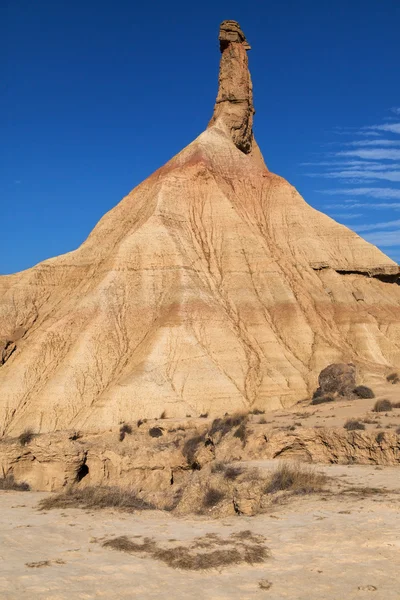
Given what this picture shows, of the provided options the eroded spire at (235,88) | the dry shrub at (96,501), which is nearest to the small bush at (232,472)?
the dry shrub at (96,501)

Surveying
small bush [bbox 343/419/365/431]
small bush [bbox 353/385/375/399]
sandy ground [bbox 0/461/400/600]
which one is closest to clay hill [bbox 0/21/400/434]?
small bush [bbox 353/385/375/399]

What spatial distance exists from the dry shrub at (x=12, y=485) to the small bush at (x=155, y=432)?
9.78 metres

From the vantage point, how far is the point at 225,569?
7.17 metres

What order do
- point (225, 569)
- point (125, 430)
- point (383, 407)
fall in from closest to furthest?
point (225, 569) → point (383, 407) → point (125, 430)

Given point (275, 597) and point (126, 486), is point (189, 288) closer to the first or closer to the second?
point (126, 486)

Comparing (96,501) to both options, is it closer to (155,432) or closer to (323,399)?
(155,432)

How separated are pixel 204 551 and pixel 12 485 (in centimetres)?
717

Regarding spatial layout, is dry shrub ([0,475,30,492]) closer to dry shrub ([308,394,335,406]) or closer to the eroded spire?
dry shrub ([308,394,335,406])

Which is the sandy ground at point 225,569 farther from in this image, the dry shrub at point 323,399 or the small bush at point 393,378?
the small bush at point 393,378

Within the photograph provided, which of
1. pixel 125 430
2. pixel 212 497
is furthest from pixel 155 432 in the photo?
pixel 212 497

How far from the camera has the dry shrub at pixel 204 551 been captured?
7.32 metres

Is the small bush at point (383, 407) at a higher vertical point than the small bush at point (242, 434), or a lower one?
higher

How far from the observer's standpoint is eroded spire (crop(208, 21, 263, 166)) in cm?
5250

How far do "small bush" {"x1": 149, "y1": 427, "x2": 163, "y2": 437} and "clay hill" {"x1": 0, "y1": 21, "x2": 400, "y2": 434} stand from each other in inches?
179
